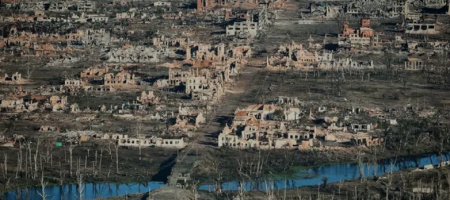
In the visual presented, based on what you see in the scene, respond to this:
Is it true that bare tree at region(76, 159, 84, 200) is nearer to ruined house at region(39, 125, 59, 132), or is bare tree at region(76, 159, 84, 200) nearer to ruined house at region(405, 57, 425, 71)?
ruined house at region(39, 125, 59, 132)

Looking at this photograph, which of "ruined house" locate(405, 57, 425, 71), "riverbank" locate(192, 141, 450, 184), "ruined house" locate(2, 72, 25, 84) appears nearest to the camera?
"riverbank" locate(192, 141, 450, 184)

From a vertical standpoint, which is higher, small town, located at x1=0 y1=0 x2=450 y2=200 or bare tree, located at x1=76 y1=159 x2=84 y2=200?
bare tree, located at x1=76 y1=159 x2=84 y2=200

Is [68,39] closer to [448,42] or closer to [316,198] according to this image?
[448,42]

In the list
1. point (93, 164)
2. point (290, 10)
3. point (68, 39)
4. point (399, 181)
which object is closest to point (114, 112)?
point (93, 164)

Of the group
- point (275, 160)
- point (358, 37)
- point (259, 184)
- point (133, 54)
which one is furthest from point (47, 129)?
point (358, 37)

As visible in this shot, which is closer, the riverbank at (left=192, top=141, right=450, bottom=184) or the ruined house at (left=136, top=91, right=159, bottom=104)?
the riverbank at (left=192, top=141, right=450, bottom=184)

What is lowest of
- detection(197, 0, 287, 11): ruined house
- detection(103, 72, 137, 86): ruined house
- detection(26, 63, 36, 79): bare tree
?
detection(197, 0, 287, 11): ruined house

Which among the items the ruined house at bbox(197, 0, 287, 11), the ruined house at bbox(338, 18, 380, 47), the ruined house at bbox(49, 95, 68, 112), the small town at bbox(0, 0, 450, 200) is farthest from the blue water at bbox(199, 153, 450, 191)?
the ruined house at bbox(197, 0, 287, 11)

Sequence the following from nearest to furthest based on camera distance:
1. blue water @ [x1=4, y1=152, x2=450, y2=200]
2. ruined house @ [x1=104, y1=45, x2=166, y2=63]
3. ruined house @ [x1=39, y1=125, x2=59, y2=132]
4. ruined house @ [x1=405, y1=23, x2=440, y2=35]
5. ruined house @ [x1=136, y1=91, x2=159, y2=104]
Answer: blue water @ [x1=4, y1=152, x2=450, y2=200] < ruined house @ [x1=39, y1=125, x2=59, y2=132] < ruined house @ [x1=136, y1=91, x2=159, y2=104] < ruined house @ [x1=104, y1=45, x2=166, y2=63] < ruined house @ [x1=405, y1=23, x2=440, y2=35]
